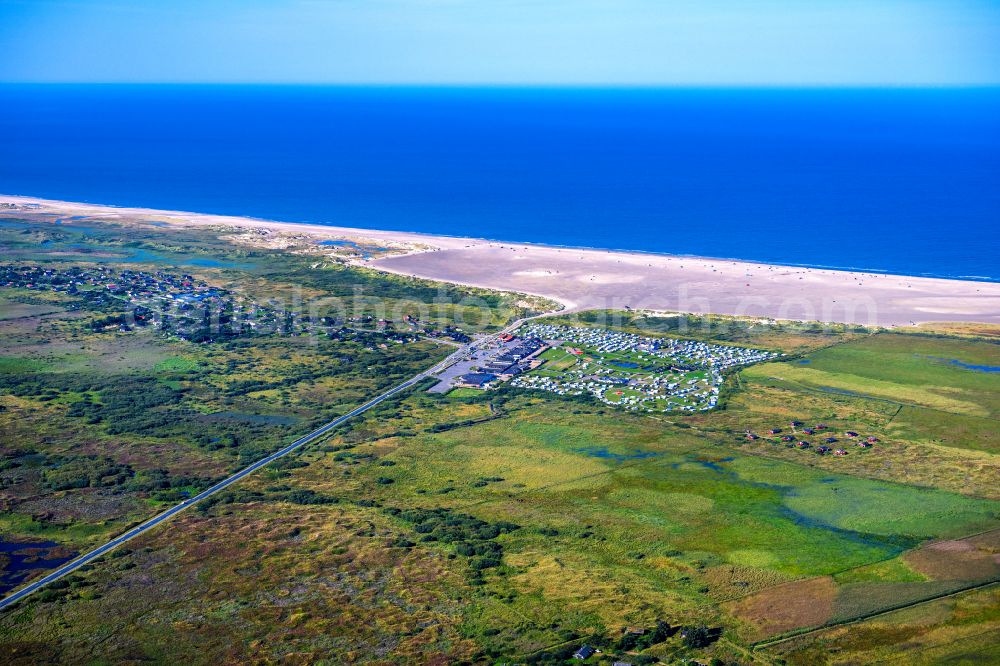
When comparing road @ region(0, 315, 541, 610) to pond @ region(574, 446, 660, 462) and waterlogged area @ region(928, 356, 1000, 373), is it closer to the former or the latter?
pond @ region(574, 446, 660, 462)

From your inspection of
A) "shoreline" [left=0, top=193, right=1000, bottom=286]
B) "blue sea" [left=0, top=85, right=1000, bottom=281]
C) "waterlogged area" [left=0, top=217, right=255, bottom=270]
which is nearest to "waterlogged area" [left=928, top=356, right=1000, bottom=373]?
"shoreline" [left=0, top=193, right=1000, bottom=286]

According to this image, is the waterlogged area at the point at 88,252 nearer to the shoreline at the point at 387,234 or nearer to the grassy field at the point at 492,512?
the shoreline at the point at 387,234

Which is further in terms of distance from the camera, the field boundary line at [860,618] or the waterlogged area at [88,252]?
the waterlogged area at [88,252]

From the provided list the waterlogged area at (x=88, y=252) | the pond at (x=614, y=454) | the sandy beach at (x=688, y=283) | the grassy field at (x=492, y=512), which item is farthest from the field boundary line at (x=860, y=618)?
the waterlogged area at (x=88, y=252)

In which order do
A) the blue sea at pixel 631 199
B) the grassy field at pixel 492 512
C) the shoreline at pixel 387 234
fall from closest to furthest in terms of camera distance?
the grassy field at pixel 492 512, the shoreline at pixel 387 234, the blue sea at pixel 631 199

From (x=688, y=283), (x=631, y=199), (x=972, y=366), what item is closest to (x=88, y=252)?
(x=688, y=283)

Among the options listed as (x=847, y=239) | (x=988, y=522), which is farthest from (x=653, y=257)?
(x=988, y=522)

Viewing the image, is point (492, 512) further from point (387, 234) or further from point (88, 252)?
point (387, 234)
